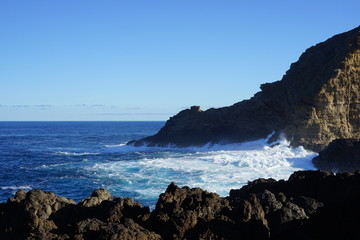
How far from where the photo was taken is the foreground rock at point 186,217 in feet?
32.5

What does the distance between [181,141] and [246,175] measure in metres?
30.7

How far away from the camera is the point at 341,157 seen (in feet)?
105

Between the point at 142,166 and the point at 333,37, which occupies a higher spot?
the point at 333,37

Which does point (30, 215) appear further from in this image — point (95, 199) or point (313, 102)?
point (313, 102)

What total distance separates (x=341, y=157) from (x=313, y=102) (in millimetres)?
10981

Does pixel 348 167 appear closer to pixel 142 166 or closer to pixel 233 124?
pixel 142 166

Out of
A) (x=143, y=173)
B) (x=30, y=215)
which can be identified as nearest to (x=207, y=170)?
(x=143, y=173)

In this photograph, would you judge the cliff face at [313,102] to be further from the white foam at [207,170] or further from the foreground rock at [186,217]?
the foreground rock at [186,217]

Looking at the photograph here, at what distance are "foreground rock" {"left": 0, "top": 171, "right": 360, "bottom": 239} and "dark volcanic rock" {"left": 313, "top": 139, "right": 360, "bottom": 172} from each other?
656 inches

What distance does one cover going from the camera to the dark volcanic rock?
3056 cm

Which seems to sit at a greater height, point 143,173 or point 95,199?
point 95,199

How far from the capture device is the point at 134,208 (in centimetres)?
1274

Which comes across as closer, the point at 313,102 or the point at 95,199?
the point at 95,199

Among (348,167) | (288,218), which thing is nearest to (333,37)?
(348,167)
